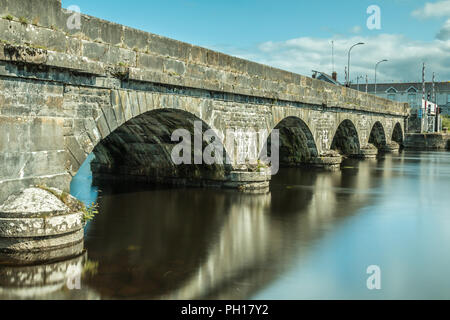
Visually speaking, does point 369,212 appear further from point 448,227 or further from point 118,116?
point 118,116

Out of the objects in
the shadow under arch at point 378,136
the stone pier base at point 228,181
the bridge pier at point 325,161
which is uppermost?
the shadow under arch at point 378,136

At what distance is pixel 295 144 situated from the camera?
1944cm

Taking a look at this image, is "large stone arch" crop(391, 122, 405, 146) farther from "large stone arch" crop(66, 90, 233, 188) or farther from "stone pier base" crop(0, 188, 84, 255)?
"stone pier base" crop(0, 188, 84, 255)

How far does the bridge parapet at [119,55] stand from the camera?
6.64 m

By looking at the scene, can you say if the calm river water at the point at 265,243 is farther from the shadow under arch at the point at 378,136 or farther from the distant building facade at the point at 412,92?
the distant building facade at the point at 412,92

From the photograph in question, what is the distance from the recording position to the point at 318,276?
635 cm

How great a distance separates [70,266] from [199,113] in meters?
5.59

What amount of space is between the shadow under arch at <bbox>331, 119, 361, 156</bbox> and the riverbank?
15.6m

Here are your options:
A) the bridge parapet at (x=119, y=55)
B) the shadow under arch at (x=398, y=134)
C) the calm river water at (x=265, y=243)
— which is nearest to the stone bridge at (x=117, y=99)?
the bridge parapet at (x=119, y=55)

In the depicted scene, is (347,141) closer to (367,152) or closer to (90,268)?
(367,152)

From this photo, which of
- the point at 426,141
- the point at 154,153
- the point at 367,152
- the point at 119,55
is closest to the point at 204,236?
the point at 119,55

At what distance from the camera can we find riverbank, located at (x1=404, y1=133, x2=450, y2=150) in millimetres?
39156

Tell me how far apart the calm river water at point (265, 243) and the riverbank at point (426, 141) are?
1059 inches
